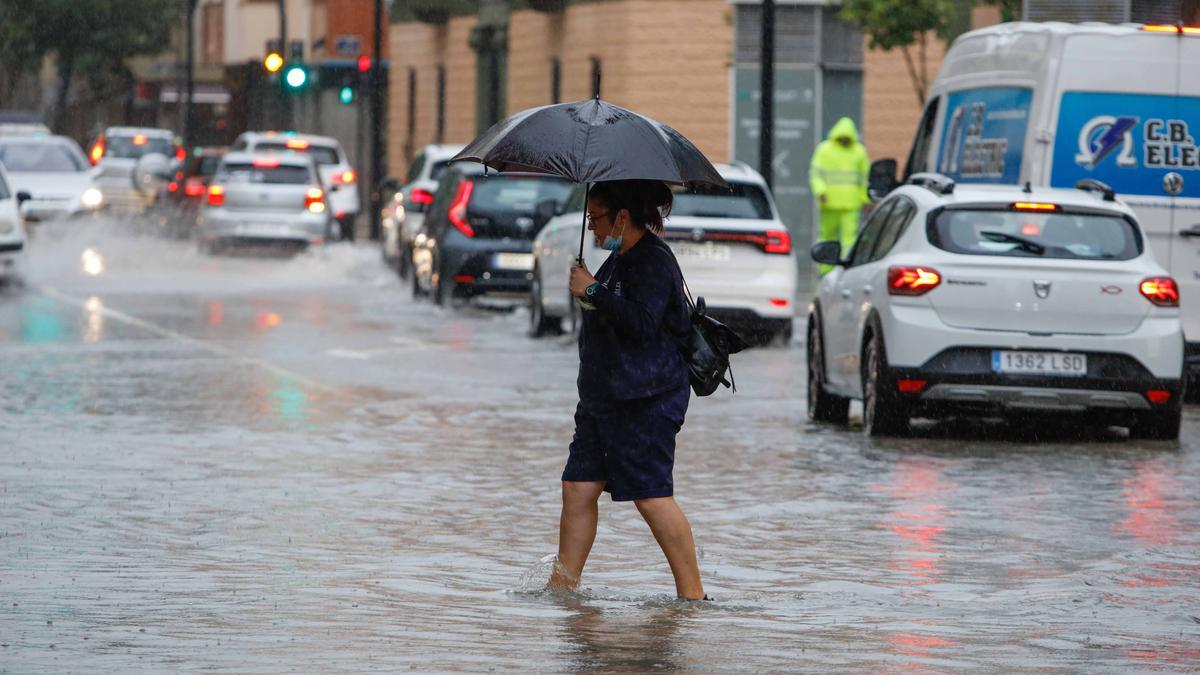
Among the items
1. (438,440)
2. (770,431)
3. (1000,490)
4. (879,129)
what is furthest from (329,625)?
(879,129)

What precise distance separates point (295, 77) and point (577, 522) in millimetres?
31242

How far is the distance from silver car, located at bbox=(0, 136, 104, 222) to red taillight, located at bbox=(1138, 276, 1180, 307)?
2554 cm

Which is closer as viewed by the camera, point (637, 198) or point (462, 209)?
point (637, 198)

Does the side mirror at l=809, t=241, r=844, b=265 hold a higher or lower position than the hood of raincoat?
lower

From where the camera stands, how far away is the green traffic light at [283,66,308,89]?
39.1 m

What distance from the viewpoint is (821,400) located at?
15.7 metres

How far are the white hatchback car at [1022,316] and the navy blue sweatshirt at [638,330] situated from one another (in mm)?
6097

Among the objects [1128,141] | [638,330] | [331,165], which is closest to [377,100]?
[331,165]

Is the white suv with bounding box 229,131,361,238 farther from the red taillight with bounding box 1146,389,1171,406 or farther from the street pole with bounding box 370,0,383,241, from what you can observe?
the red taillight with bounding box 1146,389,1171,406

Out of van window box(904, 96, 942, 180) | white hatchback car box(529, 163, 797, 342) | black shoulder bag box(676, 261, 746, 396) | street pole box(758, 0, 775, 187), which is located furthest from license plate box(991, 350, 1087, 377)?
street pole box(758, 0, 775, 187)

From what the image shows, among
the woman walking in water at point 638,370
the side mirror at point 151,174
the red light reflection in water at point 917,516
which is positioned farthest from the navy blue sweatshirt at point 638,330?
the side mirror at point 151,174

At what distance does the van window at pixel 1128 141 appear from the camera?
675 inches

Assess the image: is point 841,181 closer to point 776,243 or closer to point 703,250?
point 776,243

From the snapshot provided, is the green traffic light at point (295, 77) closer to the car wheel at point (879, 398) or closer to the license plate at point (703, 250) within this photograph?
the license plate at point (703, 250)
